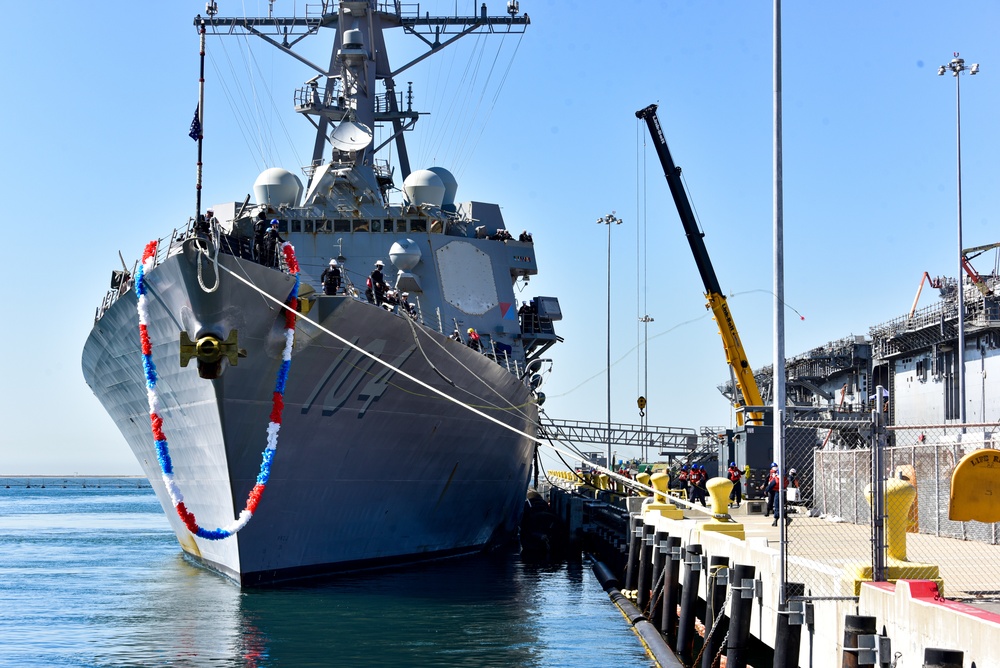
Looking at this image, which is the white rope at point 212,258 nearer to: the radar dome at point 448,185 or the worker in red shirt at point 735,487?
the worker in red shirt at point 735,487

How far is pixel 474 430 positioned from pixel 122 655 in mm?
8679

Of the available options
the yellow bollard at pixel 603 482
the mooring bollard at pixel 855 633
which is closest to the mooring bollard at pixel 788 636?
the mooring bollard at pixel 855 633

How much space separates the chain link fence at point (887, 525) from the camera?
25.9ft

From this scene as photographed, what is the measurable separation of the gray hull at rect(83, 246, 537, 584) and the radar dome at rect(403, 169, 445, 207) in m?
7.35

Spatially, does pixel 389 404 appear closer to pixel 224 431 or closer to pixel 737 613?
pixel 224 431

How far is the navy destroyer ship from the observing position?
15812 millimetres

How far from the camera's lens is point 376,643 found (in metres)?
14.0

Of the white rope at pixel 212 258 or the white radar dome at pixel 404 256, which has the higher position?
the white radar dome at pixel 404 256

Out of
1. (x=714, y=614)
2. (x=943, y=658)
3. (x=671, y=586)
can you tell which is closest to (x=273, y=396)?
(x=671, y=586)

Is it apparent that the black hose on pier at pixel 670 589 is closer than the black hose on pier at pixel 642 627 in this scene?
No

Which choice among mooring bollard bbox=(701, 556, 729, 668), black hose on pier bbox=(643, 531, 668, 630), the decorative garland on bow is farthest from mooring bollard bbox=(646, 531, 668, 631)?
the decorative garland on bow

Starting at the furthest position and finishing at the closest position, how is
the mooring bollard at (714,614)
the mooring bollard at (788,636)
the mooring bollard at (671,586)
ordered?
1. the mooring bollard at (671,586)
2. the mooring bollard at (714,614)
3. the mooring bollard at (788,636)

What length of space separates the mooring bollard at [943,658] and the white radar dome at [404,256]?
18.7 m

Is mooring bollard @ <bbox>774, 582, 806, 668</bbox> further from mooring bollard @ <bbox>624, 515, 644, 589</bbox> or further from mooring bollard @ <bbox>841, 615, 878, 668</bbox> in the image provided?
mooring bollard @ <bbox>624, 515, 644, 589</bbox>
